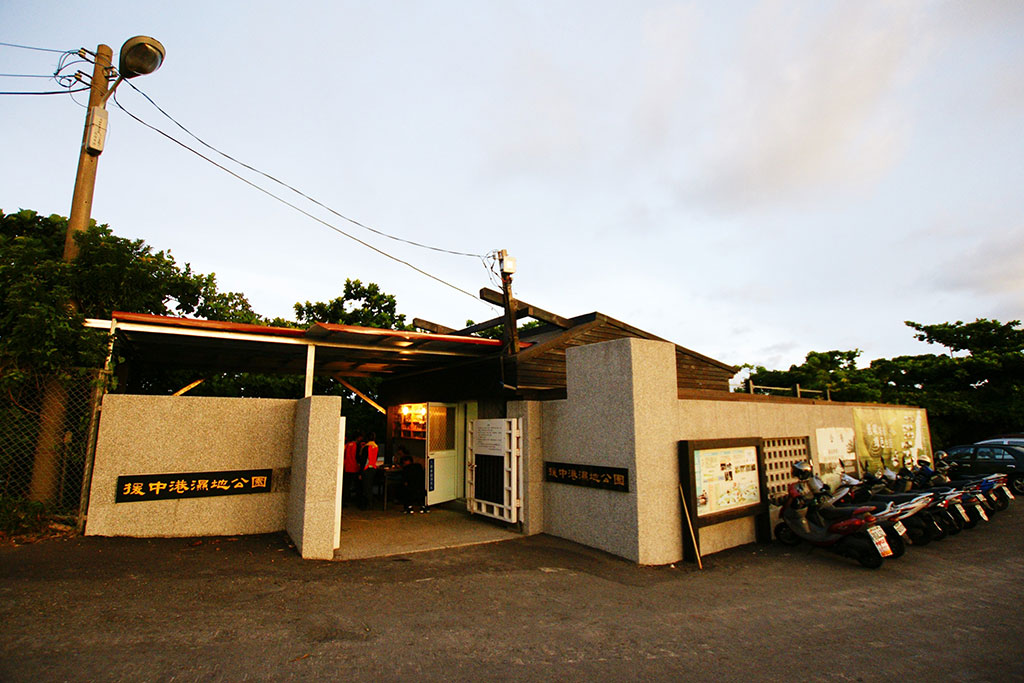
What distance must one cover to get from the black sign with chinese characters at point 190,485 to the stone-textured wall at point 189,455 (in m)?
0.07

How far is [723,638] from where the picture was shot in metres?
4.28

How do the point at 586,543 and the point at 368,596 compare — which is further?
the point at 586,543

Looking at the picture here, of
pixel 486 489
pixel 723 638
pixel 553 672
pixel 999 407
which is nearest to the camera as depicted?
pixel 553 672

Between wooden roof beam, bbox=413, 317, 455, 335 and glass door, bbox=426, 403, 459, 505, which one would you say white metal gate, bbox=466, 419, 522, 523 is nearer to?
glass door, bbox=426, 403, 459, 505

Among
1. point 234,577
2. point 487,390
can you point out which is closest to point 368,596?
point 234,577

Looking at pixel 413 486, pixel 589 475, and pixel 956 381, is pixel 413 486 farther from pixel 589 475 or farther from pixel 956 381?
pixel 956 381

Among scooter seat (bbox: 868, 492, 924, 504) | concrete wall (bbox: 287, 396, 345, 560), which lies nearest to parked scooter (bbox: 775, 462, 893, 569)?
scooter seat (bbox: 868, 492, 924, 504)

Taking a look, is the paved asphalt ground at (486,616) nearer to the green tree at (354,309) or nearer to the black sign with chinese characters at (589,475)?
the black sign with chinese characters at (589,475)

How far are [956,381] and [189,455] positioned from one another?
1147 inches

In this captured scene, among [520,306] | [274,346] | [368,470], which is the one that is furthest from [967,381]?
[274,346]

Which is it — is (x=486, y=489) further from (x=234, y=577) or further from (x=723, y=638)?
(x=723, y=638)

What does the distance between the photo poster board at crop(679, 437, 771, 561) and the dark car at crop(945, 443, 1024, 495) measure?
8495 mm

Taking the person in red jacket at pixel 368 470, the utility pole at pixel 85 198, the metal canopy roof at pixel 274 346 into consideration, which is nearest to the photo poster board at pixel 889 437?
the metal canopy roof at pixel 274 346

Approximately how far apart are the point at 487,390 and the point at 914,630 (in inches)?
255
